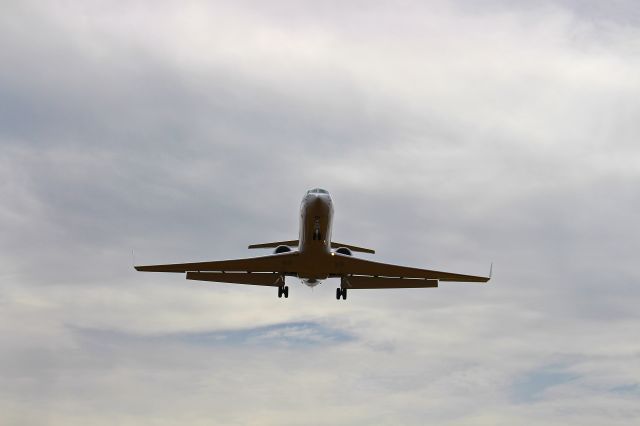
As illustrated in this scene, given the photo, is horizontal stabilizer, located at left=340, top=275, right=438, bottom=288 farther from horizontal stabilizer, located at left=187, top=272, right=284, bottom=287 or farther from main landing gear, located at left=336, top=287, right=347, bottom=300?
horizontal stabilizer, located at left=187, top=272, right=284, bottom=287

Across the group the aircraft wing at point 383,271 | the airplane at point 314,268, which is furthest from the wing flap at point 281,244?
the aircraft wing at point 383,271

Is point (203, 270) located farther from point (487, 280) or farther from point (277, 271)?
point (487, 280)

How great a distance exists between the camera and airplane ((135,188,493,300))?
55.2 metres

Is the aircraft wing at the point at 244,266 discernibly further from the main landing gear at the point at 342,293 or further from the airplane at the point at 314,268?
the main landing gear at the point at 342,293

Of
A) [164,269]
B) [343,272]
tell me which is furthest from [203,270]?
[343,272]

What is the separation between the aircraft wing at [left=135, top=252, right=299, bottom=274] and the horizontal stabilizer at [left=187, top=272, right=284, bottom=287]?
170cm

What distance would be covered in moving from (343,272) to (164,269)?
12993 mm

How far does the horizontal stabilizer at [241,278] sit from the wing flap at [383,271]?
20.3 feet

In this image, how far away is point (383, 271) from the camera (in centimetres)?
6141

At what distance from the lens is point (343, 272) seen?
6025 cm

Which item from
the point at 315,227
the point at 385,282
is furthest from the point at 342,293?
the point at 315,227

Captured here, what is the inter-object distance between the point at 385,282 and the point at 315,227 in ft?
39.8

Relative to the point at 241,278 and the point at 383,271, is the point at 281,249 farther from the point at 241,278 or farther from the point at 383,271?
the point at 383,271

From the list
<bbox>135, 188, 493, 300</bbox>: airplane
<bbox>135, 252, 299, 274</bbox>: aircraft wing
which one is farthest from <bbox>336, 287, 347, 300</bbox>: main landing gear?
<bbox>135, 252, 299, 274</bbox>: aircraft wing
